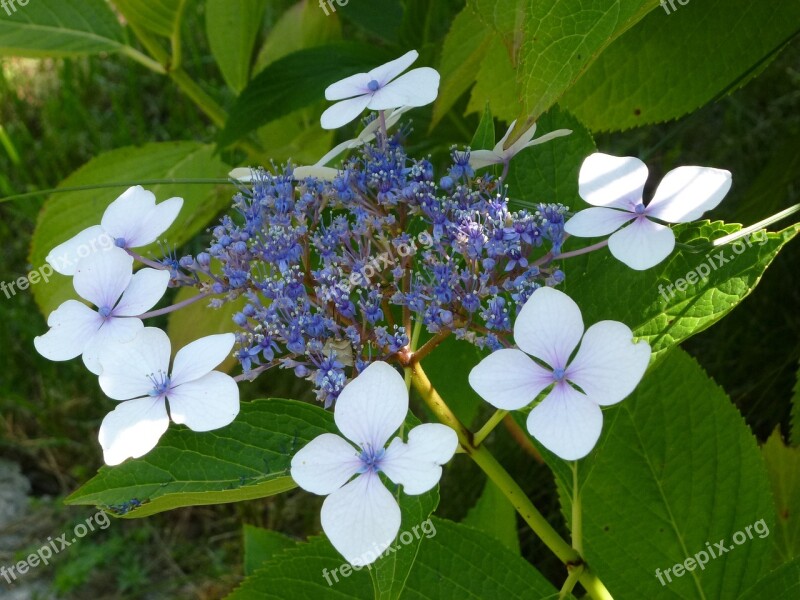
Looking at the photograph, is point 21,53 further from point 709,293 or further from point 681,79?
point 709,293

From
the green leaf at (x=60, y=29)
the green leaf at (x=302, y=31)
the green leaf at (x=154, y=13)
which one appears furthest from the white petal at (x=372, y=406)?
the green leaf at (x=302, y=31)

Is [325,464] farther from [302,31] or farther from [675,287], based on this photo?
[302,31]

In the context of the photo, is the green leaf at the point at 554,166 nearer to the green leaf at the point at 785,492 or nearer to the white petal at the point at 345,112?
the white petal at the point at 345,112

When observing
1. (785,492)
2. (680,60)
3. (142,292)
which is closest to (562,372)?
(142,292)

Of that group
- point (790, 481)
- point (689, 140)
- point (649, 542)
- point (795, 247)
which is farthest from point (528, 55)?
point (689, 140)

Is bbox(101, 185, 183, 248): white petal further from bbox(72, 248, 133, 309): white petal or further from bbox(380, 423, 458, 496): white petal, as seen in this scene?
bbox(380, 423, 458, 496): white petal

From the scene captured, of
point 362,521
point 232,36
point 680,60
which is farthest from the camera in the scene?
point 232,36

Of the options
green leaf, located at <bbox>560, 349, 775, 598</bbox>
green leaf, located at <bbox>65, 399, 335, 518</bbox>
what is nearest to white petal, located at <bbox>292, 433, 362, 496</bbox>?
green leaf, located at <bbox>65, 399, 335, 518</bbox>
